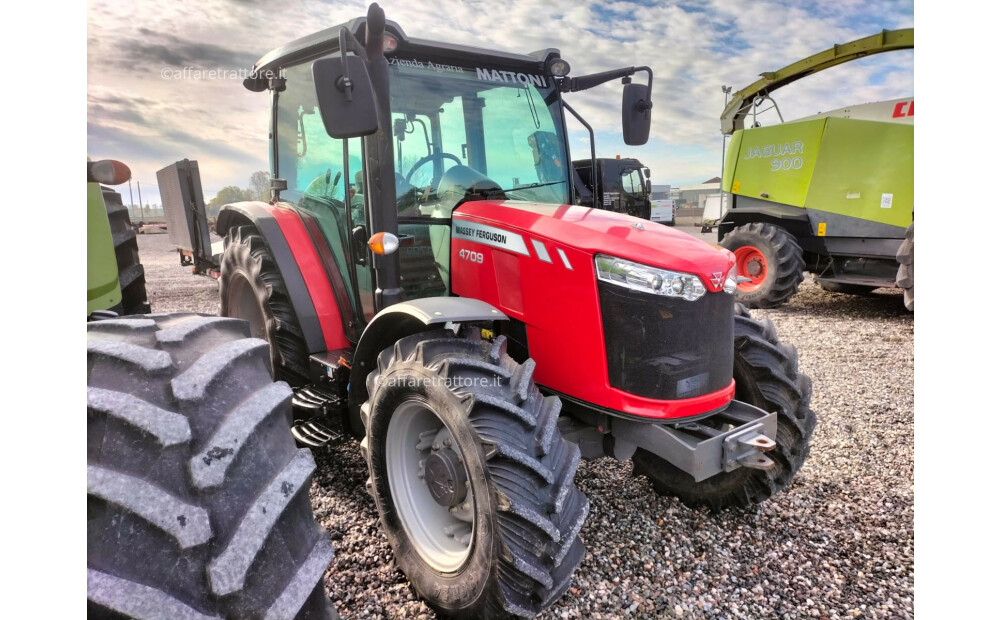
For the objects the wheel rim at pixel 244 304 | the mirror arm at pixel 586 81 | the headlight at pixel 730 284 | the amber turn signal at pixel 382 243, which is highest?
the mirror arm at pixel 586 81

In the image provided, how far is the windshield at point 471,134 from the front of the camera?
2701 millimetres

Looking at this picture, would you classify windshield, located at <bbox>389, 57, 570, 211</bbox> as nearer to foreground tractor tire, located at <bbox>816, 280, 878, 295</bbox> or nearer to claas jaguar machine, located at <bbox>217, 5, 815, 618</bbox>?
claas jaguar machine, located at <bbox>217, 5, 815, 618</bbox>

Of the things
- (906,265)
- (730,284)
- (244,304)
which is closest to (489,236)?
(730,284)

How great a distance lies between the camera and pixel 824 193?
726 cm

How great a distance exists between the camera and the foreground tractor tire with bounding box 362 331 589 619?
70.7 inches

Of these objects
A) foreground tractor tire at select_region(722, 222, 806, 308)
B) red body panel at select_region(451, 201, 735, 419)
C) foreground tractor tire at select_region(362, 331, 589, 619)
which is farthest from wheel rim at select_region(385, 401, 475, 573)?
foreground tractor tire at select_region(722, 222, 806, 308)

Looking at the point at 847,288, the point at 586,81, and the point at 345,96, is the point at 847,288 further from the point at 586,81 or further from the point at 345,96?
the point at 345,96

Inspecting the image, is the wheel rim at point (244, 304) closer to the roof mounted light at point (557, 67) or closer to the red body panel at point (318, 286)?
the red body panel at point (318, 286)

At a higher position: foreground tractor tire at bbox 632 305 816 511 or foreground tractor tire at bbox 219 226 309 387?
foreground tractor tire at bbox 219 226 309 387

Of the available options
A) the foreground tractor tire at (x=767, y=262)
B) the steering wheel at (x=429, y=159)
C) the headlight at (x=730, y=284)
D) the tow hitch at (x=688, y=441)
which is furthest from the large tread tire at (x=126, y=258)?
the foreground tractor tire at (x=767, y=262)

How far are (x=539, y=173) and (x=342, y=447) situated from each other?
1938 mm

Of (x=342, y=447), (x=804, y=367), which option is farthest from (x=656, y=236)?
(x=804, y=367)

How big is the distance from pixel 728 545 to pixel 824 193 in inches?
243

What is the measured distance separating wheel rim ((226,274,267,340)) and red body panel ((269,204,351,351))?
22.0 inches
